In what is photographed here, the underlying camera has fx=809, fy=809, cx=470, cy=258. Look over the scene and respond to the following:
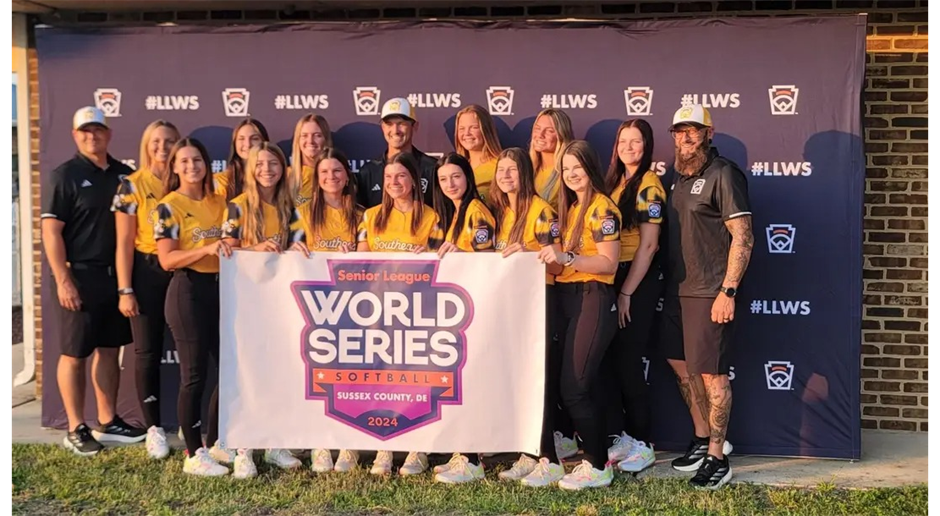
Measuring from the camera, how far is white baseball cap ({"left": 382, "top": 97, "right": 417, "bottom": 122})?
171 inches

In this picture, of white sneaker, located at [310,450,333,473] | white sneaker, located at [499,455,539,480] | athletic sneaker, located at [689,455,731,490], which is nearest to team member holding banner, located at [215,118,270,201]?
white sneaker, located at [310,450,333,473]

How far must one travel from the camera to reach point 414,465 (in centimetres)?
396

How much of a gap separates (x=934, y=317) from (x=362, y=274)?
3.15 meters

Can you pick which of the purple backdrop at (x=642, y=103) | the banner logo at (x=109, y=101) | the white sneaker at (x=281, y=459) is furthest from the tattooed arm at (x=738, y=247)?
the banner logo at (x=109, y=101)

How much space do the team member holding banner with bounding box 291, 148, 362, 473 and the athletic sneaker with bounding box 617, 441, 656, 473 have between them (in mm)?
1367

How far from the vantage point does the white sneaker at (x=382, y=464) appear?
3.94m

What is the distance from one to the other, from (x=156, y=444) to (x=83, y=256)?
1.07 meters

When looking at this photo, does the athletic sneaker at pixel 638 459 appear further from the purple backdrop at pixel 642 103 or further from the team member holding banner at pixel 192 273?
the team member holding banner at pixel 192 273

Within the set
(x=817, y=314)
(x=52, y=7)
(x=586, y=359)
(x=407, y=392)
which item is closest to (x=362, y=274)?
(x=407, y=392)

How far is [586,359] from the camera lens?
3.67m

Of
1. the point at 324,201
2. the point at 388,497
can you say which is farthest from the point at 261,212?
the point at 388,497

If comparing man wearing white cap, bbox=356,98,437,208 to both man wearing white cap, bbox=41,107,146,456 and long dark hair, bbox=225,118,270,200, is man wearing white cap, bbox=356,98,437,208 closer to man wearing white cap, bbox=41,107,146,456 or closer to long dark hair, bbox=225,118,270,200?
long dark hair, bbox=225,118,270,200

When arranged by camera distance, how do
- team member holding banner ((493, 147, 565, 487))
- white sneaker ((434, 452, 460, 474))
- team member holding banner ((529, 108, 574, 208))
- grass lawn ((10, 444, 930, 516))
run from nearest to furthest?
grass lawn ((10, 444, 930, 516)) → team member holding banner ((493, 147, 565, 487)) → white sneaker ((434, 452, 460, 474)) → team member holding banner ((529, 108, 574, 208))

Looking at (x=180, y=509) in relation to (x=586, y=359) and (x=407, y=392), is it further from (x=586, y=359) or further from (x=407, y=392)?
(x=586, y=359)
